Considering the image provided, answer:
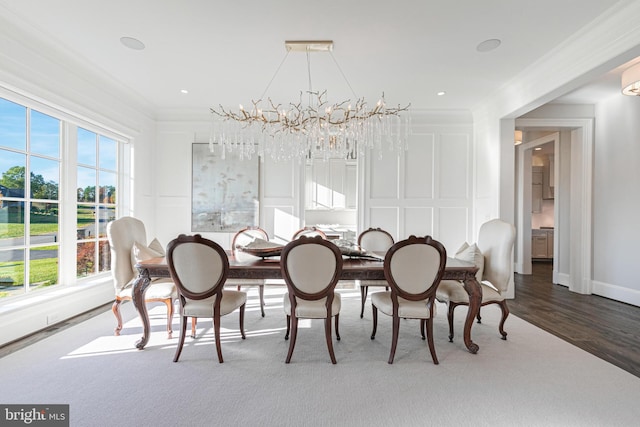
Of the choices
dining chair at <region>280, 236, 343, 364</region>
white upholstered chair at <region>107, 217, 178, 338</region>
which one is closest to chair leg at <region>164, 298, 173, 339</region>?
white upholstered chair at <region>107, 217, 178, 338</region>

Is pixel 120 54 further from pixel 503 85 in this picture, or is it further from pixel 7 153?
pixel 503 85

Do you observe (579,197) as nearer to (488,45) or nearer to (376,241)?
(488,45)

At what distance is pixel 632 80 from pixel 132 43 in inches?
203

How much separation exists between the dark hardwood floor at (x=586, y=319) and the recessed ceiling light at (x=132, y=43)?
4.68 metres

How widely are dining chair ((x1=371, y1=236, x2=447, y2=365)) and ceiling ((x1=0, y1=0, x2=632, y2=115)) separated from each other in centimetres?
191

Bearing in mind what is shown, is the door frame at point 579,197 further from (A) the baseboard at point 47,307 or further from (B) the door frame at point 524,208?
(A) the baseboard at point 47,307

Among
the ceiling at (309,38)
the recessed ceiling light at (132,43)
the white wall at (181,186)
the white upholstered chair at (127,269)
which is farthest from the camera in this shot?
the white wall at (181,186)

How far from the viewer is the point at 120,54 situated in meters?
3.11

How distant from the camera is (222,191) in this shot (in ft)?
16.2

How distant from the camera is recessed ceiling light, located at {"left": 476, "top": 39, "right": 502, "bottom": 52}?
2.82m

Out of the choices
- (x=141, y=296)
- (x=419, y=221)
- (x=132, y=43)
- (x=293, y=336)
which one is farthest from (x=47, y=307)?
(x=419, y=221)

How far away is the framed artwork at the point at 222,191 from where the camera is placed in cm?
493

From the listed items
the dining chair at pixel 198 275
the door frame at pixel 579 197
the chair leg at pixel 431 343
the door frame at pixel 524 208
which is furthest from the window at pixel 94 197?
the door frame at pixel 524 208

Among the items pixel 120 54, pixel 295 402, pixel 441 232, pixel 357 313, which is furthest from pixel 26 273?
pixel 441 232
